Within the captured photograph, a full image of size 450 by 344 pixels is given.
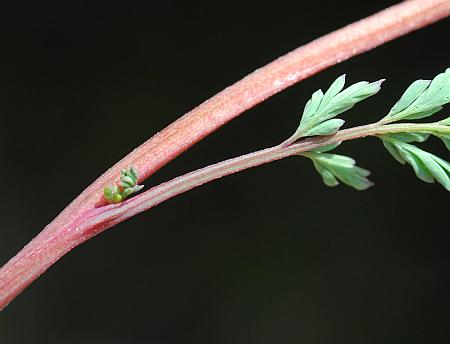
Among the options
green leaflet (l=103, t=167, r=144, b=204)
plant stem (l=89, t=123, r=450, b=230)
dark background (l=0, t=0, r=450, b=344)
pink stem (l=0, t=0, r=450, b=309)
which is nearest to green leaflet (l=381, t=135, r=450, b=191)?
plant stem (l=89, t=123, r=450, b=230)

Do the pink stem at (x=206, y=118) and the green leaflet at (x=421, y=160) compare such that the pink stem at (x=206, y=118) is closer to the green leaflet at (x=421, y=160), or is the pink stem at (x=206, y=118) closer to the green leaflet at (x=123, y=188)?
the green leaflet at (x=123, y=188)

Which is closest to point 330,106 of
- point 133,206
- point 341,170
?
point 341,170

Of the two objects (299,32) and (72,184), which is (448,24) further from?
(72,184)

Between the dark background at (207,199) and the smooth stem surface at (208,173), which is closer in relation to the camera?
the smooth stem surface at (208,173)

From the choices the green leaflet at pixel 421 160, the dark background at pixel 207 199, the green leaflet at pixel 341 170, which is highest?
the dark background at pixel 207 199

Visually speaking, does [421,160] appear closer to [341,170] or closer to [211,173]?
[341,170]

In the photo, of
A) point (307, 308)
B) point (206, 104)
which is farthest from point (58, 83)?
point (206, 104)

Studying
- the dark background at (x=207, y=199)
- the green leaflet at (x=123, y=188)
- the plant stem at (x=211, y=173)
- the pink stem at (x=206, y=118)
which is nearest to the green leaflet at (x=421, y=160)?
the plant stem at (x=211, y=173)
